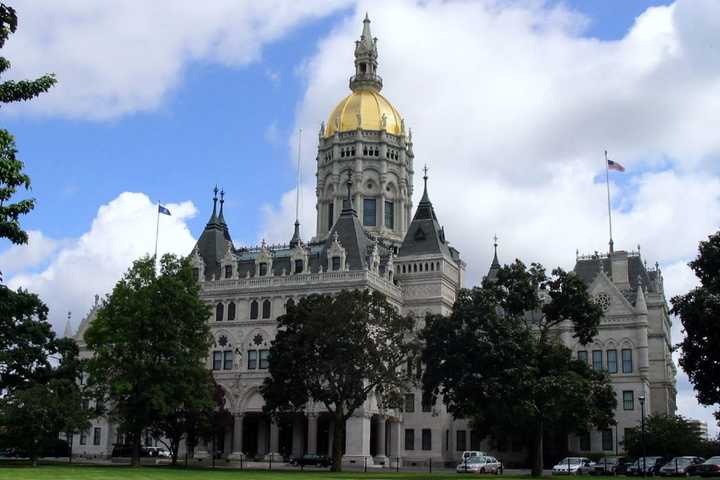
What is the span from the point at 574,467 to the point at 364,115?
2563 inches

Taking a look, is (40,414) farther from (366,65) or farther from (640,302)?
(366,65)

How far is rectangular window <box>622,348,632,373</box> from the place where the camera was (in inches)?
3733

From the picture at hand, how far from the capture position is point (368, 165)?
12281 centimetres

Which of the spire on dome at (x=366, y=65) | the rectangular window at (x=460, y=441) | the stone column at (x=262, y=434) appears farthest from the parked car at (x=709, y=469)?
the spire on dome at (x=366, y=65)

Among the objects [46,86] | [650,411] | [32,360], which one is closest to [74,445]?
[32,360]

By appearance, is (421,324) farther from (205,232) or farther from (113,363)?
(113,363)

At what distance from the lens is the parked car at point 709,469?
5966 centimetres

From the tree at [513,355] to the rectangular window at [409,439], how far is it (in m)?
34.0

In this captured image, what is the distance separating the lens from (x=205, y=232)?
356 feet

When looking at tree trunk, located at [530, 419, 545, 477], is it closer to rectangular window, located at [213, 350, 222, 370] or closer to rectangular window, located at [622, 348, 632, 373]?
rectangular window, located at [622, 348, 632, 373]

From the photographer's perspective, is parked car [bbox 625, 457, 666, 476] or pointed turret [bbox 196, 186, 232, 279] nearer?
parked car [bbox 625, 457, 666, 476]

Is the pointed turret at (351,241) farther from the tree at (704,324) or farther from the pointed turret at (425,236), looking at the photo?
the tree at (704,324)

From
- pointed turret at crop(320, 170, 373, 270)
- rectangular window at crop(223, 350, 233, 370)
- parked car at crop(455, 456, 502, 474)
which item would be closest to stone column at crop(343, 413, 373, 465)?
parked car at crop(455, 456, 502, 474)

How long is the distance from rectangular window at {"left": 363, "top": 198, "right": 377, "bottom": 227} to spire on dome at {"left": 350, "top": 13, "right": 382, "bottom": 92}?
2001 centimetres
